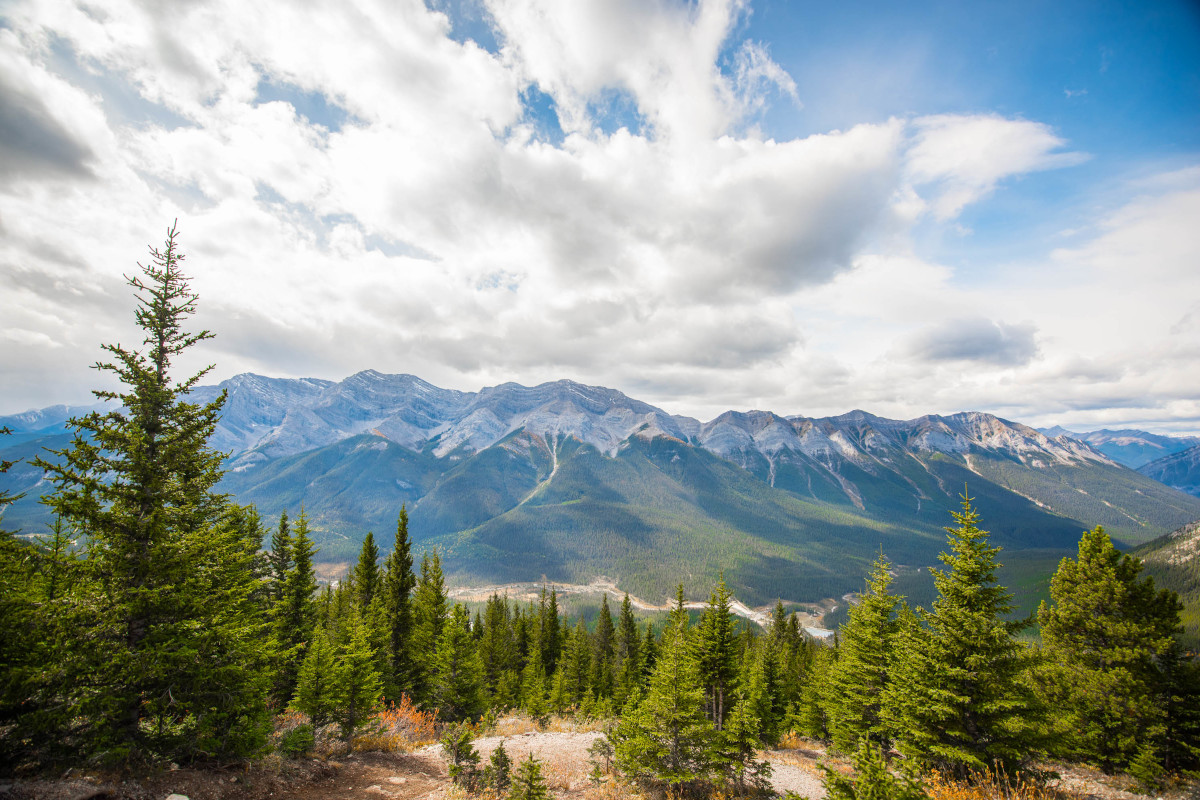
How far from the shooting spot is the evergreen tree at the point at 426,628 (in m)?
29.6

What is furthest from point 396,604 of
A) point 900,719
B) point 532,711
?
point 900,719

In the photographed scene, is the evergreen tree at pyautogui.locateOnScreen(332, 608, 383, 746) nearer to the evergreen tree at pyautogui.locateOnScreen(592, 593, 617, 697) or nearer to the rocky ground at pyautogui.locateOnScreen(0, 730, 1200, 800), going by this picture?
the rocky ground at pyautogui.locateOnScreen(0, 730, 1200, 800)

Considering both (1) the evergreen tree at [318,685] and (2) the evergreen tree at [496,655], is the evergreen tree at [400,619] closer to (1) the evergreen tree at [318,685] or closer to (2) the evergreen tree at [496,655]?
(2) the evergreen tree at [496,655]

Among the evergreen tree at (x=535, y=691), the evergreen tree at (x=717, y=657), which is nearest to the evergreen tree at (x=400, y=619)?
the evergreen tree at (x=535, y=691)

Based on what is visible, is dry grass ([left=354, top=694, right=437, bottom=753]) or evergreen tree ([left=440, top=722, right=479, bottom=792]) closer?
evergreen tree ([left=440, top=722, right=479, bottom=792])

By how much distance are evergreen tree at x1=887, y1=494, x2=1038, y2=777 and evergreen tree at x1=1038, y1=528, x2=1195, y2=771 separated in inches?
135

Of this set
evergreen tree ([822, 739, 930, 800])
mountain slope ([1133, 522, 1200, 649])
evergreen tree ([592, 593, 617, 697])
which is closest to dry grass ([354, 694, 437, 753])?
evergreen tree ([822, 739, 930, 800])

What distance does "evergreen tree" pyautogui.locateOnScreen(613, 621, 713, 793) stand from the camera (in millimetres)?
14305

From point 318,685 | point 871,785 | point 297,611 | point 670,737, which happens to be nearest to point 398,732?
point 318,685

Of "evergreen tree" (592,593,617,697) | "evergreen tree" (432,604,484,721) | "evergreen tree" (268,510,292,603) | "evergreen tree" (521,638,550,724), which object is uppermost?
"evergreen tree" (268,510,292,603)

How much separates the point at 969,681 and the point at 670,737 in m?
9.88

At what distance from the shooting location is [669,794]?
1365cm

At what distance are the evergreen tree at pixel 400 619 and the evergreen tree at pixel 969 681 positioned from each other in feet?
92.8

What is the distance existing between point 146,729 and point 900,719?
21738 mm
